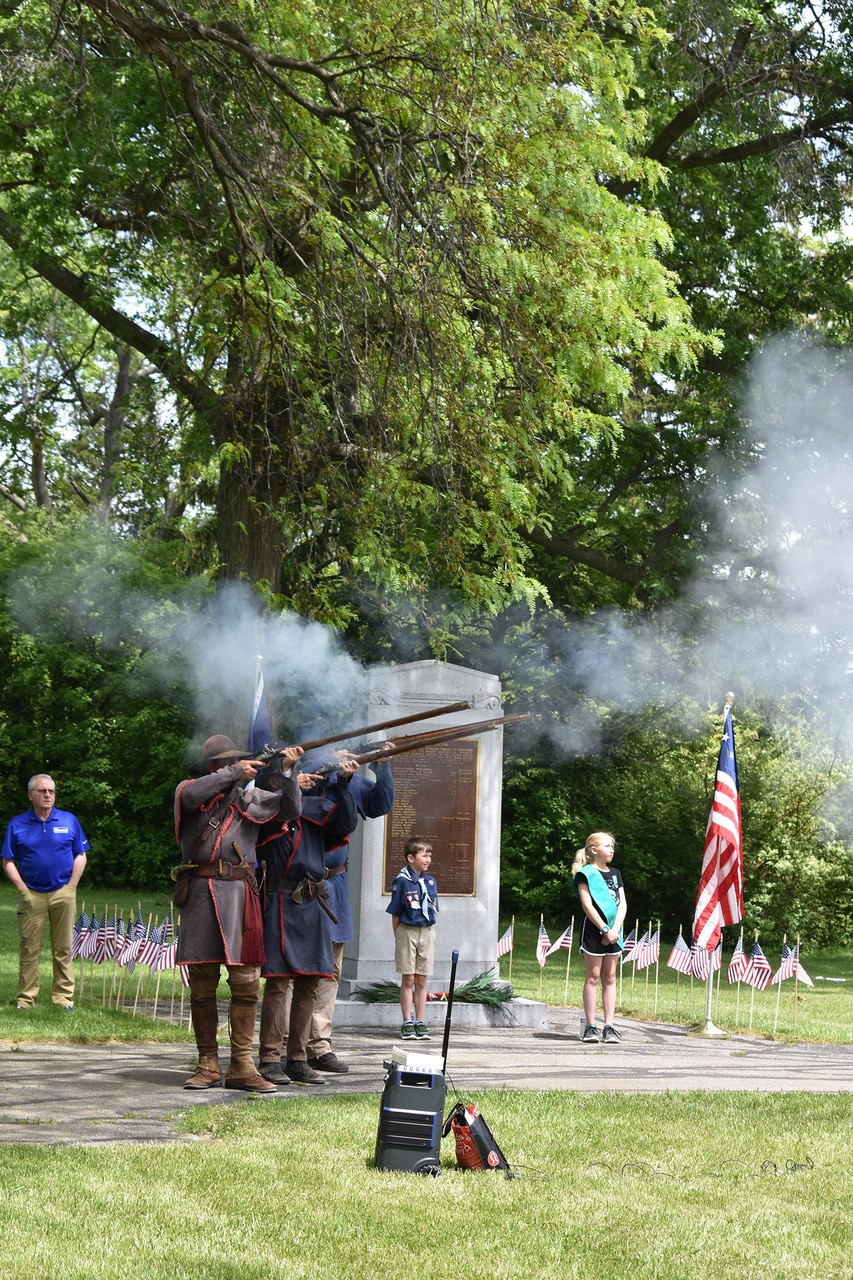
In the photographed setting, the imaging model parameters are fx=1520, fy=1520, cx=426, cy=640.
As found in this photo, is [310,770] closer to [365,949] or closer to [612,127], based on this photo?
[365,949]

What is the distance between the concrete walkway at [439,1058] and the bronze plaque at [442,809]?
1597 millimetres

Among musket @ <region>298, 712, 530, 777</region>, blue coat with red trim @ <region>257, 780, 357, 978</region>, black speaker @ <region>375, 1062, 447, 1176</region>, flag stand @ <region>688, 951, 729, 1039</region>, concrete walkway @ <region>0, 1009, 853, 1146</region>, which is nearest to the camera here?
black speaker @ <region>375, 1062, 447, 1176</region>

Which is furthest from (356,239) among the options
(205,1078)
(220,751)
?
(205,1078)

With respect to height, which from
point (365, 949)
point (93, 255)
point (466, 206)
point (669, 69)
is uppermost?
point (669, 69)

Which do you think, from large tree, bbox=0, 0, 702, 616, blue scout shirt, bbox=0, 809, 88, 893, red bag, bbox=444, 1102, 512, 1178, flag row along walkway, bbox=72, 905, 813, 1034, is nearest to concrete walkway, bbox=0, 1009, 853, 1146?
flag row along walkway, bbox=72, 905, 813, 1034

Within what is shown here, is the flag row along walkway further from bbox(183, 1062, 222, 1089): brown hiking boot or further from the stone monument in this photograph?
bbox(183, 1062, 222, 1089): brown hiking boot

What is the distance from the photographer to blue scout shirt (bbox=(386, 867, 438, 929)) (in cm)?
1153

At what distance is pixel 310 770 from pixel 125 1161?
3490mm

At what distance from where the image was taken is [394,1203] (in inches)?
230

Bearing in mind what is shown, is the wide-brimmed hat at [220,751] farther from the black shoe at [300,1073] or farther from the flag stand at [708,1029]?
the flag stand at [708,1029]

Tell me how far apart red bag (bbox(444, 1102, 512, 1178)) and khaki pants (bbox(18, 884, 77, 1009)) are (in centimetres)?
614

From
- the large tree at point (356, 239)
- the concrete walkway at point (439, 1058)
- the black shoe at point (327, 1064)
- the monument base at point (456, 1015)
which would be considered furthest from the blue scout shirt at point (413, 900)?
the large tree at point (356, 239)

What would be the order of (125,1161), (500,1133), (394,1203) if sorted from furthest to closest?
(500,1133) → (125,1161) → (394,1203)

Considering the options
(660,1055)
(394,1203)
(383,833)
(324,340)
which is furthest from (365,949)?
(394,1203)
